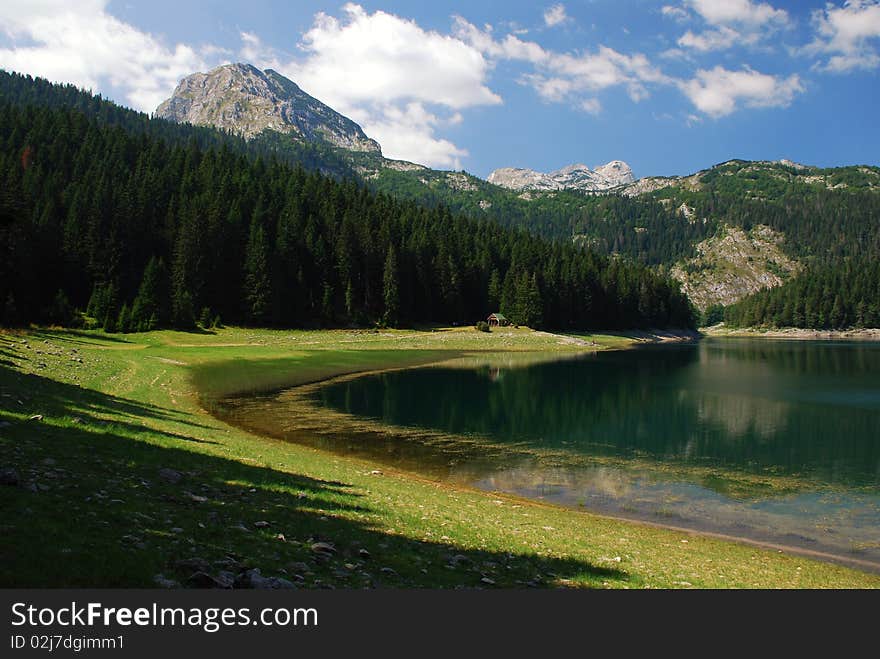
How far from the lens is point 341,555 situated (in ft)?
33.0

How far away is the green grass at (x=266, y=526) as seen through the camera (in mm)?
7938

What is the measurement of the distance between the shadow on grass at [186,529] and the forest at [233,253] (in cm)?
6375

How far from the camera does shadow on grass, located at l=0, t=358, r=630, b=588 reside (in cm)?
720

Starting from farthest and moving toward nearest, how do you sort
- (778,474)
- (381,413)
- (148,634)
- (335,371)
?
1. (335,371)
2. (381,413)
3. (778,474)
4. (148,634)

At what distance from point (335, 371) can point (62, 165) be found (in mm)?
96185

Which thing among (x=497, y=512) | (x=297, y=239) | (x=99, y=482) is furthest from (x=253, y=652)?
(x=297, y=239)

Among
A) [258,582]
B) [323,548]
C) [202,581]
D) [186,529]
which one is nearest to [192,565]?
[202,581]

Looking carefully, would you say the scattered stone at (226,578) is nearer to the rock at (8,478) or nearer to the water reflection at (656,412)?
the rock at (8,478)

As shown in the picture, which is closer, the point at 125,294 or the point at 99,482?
the point at 99,482

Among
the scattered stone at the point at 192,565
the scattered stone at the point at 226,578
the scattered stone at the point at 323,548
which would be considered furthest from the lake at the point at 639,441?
the scattered stone at the point at 192,565

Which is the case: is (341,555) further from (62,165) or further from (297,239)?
(62,165)

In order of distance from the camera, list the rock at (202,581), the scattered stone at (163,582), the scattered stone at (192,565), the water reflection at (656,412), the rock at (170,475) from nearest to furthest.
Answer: the scattered stone at (163,582) < the rock at (202,581) < the scattered stone at (192,565) < the rock at (170,475) < the water reflection at (656,412)

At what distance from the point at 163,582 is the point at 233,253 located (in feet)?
353

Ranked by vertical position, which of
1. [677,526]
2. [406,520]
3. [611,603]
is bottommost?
[677,526]
